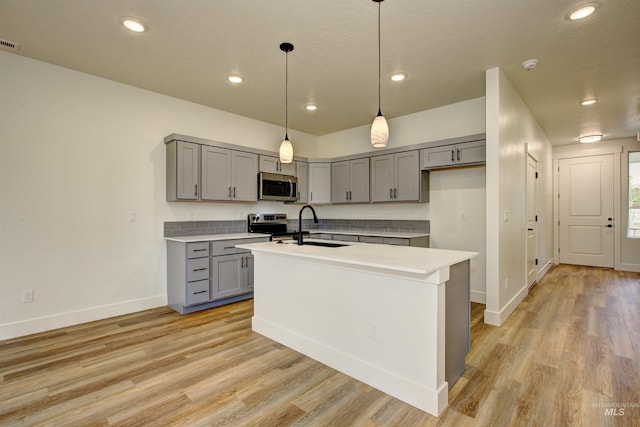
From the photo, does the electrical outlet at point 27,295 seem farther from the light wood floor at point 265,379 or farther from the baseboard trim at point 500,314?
the baseboard trim at point 500,314

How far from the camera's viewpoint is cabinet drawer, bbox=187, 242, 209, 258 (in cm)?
370

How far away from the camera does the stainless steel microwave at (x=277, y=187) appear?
15.5ft

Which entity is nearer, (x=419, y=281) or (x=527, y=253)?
(x=419, y=281)

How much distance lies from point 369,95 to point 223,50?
1.92 metres

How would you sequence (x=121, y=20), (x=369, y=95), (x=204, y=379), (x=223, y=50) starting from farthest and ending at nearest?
(x=369, y=95), (x=223, y=50), (x=121, y=20), (x=204, y=379)

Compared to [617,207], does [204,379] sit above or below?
below

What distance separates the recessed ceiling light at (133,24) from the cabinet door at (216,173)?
165 cm

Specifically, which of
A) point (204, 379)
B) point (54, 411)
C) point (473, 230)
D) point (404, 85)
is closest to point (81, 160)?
point (54, 411)

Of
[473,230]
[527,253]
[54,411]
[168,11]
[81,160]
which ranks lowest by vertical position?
[54,411]

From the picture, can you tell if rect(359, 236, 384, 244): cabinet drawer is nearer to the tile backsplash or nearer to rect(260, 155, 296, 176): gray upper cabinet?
the tile backsplash

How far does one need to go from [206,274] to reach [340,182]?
105 inches

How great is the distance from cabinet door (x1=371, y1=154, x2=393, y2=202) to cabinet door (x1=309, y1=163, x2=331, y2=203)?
886 mm

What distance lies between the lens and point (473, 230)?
4277mm

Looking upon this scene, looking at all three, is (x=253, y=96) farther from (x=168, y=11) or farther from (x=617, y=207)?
(x=617, y=207)
